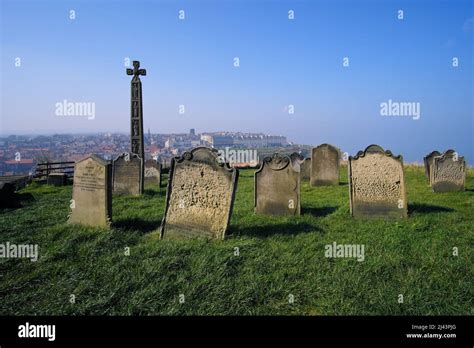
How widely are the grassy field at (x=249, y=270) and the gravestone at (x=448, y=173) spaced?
4.48 m

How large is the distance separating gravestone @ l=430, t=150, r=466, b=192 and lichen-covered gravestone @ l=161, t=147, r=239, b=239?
8.61m

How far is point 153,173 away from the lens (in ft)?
43.6

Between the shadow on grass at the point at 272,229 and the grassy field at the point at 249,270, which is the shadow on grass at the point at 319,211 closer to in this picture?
the grassy field at the point at 249,270

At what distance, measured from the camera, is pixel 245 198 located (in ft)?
34.0

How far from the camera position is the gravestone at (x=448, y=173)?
37.4 ft

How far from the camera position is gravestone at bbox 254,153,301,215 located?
7.79 meters

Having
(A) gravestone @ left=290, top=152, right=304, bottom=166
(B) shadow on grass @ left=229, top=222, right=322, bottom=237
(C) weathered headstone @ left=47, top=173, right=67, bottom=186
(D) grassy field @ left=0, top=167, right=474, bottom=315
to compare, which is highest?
(A) gravestone @ left=290, top=152, right=304, bottom=166

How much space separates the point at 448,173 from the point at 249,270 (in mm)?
9791

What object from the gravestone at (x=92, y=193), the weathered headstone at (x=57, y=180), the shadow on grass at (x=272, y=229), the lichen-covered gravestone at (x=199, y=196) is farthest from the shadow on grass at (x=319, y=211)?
the weathered headstone at (x=57, y=180)

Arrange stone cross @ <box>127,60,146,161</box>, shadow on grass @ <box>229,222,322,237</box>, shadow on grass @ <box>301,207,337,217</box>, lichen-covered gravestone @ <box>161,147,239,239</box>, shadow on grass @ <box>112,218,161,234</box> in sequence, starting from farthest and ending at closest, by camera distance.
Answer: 1. stone cross @ <box>127,60,146,161</box>
2. shadow on grass @ <box>301,207,337,217</box>
3. shadow on grass @ <box>112,218,161,234</box>
4. shadow on grass @ <box>229,222,322,237</box>
5. lichen-covered gravestone @ <box>161,147,239,239</box>

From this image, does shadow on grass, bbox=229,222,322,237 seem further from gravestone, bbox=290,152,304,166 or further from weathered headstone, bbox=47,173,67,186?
weathered headstone, bbox=47,173,67,186

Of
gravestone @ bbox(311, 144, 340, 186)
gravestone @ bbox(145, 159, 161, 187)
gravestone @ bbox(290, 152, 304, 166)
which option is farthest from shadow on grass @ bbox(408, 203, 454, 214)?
gravestone @ bbox(145, 159, 161, 187)

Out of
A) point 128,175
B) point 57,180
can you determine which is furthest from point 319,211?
point 57,180

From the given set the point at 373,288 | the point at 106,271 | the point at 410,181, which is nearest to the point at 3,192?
the point at 106,271
